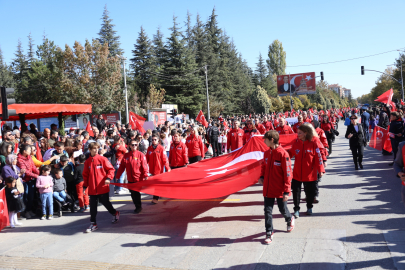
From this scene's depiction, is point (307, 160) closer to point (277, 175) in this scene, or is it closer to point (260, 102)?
point (277, 175)

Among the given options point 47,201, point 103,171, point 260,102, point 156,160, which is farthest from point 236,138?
point 260,102

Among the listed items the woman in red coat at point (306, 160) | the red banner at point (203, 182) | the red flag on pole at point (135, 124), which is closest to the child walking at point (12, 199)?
the red banner at point (203, 182)

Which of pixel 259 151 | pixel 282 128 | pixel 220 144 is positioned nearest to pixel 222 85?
pixel 220 144

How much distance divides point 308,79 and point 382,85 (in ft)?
108

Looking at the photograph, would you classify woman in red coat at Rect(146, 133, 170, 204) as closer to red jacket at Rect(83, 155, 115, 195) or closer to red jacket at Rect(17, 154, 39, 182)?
red jacket at Rect(83, 155, 115, 195)

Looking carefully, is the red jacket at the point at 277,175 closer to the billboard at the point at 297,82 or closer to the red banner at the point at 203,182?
the red banner at the point at 203,182

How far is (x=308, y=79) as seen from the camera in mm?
70250

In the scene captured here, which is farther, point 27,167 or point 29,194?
point 29,194

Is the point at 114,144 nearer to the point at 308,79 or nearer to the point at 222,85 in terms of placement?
the point at 222,85

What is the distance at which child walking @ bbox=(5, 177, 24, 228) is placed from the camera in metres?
7.75

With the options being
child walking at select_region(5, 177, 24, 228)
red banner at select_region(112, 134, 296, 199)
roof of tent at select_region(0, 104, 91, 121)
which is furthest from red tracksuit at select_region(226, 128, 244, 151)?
roof of tent at select_region(0, 104, 91, 121)

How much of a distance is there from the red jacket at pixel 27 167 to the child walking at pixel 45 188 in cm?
21

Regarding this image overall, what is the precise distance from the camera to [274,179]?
5793mm

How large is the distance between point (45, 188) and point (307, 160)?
20.0 feet
